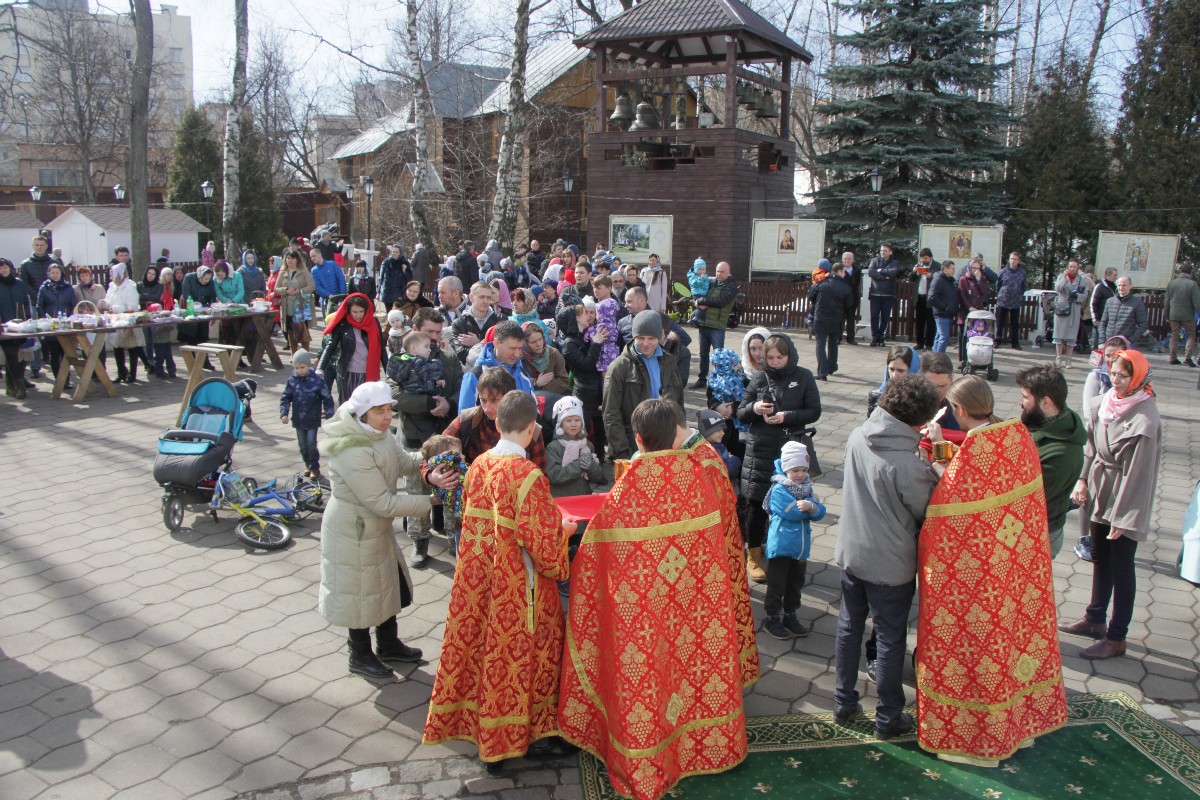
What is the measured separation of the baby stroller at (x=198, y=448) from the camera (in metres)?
6.84

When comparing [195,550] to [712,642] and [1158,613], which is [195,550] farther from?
[1158,613]

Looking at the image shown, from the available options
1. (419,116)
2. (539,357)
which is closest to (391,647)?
(539,357)

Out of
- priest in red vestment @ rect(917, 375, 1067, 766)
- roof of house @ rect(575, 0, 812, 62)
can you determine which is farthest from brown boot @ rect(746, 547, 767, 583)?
roof of house @ rect(575, 0, 812, 62)

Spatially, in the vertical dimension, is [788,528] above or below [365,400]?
below

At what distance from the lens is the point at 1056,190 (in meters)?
23.4

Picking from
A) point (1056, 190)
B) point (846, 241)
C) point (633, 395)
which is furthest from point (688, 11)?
point (633, 395)

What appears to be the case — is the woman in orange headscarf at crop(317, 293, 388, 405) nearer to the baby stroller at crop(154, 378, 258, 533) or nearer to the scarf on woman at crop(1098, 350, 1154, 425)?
the baby stroller at crop(154, 378, 258, 533)

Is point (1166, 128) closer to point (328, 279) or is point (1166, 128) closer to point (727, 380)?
point (328, 279)

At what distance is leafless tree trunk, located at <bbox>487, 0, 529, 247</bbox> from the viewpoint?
715 inches

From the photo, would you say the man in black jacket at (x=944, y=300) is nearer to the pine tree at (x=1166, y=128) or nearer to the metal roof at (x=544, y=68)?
the pine tree at (x=1166, y=128)

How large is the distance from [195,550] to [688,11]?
18.6 meters

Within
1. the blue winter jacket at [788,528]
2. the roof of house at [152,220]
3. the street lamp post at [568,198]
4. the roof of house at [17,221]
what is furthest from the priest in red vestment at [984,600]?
the roof of house at [17,221]

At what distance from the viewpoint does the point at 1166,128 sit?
2177 centimetres

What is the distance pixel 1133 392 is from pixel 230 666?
5.14 metres
